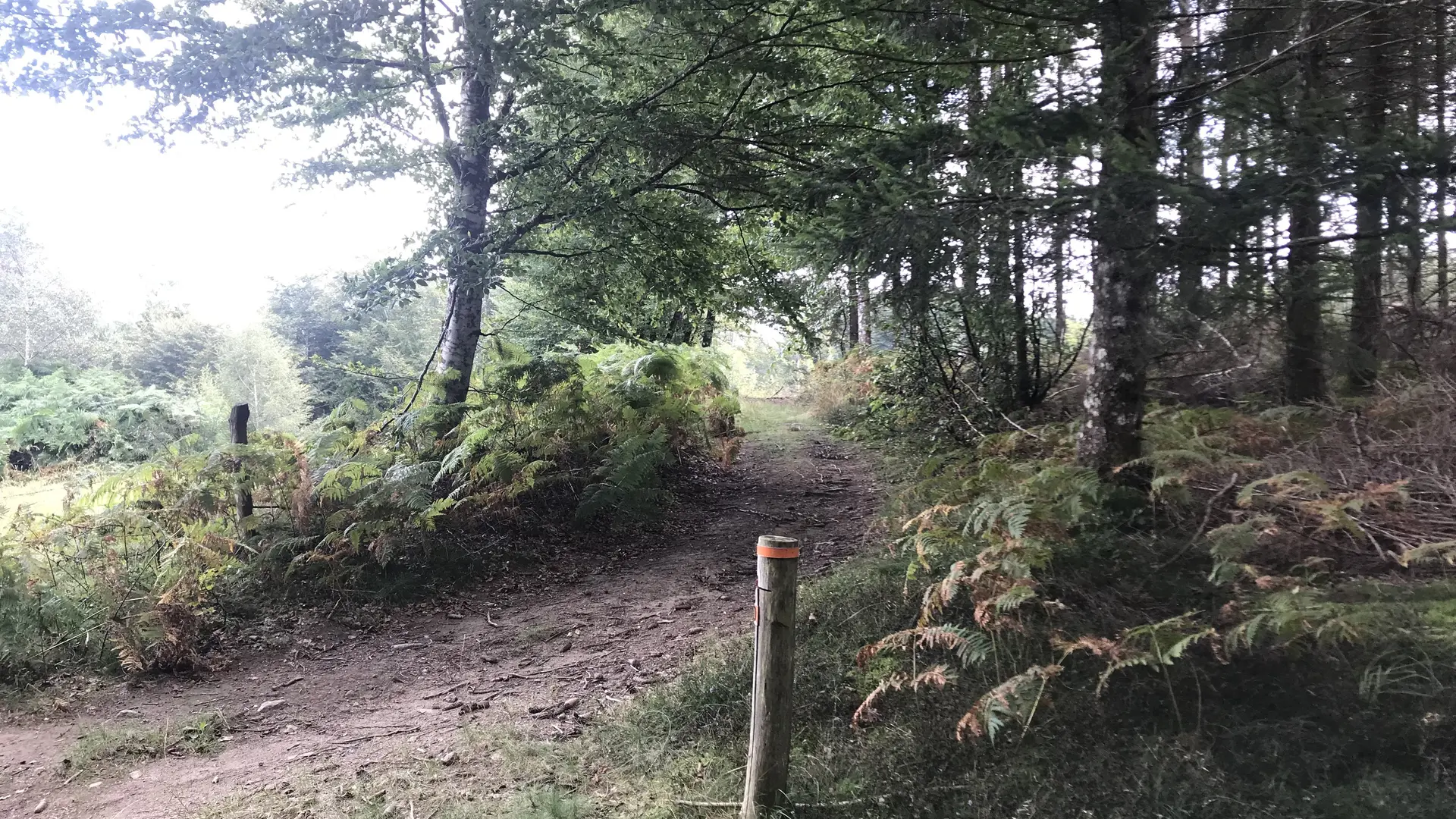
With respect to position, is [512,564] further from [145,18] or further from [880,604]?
[145,18]

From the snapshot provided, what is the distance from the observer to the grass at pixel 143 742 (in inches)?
166

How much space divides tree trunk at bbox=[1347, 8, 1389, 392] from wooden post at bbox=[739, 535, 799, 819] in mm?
2887

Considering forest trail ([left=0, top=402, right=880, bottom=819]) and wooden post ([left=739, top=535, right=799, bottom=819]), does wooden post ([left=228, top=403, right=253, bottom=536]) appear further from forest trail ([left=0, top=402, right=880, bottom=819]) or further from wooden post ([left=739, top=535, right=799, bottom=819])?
wooden post ([left=739, top=535, right=799, bottom=819])

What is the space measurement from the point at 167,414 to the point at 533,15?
1569cm

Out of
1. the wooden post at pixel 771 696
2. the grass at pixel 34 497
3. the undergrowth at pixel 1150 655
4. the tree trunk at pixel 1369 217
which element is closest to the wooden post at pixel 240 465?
the grass at pixel 34 497

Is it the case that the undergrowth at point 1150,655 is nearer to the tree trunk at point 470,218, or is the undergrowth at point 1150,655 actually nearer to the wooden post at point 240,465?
the tree trunk at point 470,218

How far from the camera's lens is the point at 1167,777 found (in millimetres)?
2590

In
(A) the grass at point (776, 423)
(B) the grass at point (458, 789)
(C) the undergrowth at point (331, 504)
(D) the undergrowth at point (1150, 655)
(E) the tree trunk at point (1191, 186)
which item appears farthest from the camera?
(A) the grass at point (776, 423)

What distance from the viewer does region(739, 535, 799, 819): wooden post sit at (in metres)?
2.82

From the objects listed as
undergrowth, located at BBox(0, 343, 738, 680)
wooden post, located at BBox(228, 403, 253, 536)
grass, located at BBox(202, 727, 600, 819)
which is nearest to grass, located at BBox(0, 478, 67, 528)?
undergrowth, located at BBox(0, 343, 738, 680)

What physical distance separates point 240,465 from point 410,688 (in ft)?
11.7

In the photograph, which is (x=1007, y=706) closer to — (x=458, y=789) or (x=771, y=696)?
(x=771, y=696)

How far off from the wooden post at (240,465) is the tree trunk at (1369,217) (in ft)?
28.0

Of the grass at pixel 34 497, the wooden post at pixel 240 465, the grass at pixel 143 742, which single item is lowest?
the grass at pixel 143 742
